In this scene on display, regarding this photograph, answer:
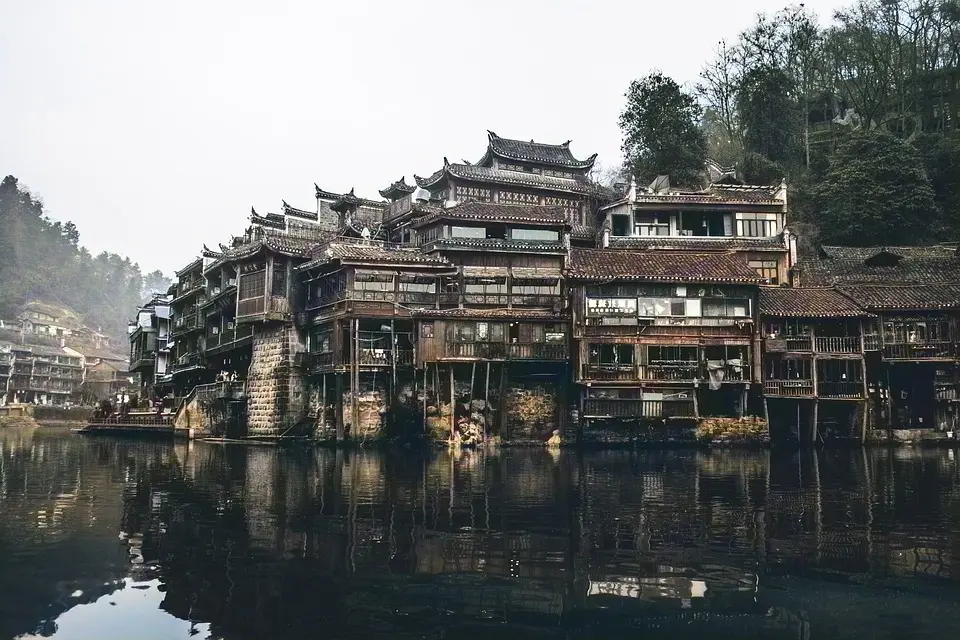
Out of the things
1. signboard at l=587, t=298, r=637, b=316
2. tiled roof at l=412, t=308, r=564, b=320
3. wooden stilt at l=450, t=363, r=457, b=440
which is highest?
signboard at l=587, t=298, r=637, b=316

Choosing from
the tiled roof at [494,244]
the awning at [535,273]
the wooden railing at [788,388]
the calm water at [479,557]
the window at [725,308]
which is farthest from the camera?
the tiled roof at [494,244]

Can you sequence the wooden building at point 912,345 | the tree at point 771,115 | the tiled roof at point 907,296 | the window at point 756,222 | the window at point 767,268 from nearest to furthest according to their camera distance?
1. the tiled roof at point 907,296
2. the wooden building at point 912,345
3. the window at point 767,268
4. the window at point 756,222
5. the tree at point 771,115

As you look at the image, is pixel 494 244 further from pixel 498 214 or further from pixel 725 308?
pixel 725 308

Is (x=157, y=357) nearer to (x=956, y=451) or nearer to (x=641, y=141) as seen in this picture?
(x=641, y=141)

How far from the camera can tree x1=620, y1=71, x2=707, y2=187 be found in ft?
195

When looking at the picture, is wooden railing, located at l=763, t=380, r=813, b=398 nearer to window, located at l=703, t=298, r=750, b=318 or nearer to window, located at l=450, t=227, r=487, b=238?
window, located at l=703, t=298, r=750, b=318

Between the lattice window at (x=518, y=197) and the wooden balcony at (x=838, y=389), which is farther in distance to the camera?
the lattice window at (x=518, y=197)

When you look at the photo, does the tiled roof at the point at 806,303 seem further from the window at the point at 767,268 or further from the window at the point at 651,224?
the window at the point at 651,224

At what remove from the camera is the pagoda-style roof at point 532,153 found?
5894 centimetres

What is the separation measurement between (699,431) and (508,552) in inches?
1206

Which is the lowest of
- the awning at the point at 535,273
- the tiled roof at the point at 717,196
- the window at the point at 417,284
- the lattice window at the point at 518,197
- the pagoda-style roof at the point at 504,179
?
the window at the point at 417,284

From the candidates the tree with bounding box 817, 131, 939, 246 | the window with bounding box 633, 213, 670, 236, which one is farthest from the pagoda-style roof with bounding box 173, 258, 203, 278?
the tree with bounding box 817, 131, 939, 246

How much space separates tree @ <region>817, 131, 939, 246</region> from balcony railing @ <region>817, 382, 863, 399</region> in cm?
1512

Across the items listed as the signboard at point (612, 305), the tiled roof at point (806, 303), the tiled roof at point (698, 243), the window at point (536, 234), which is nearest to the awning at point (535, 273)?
the window at point (536, 234)
